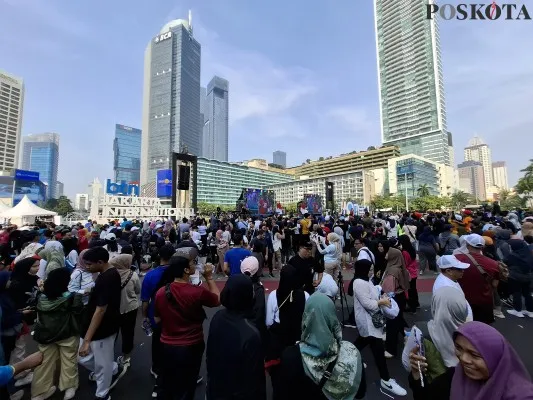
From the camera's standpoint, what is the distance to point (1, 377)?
1685 millimetres

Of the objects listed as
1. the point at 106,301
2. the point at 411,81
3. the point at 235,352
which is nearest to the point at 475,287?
the point at 235,352

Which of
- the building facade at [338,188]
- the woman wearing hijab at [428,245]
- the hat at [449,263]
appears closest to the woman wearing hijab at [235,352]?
the hat at [449,263]

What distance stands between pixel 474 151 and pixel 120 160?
243 metres

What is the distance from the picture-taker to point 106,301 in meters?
2.95

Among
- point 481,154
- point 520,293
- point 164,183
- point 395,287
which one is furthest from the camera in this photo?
point 481,154

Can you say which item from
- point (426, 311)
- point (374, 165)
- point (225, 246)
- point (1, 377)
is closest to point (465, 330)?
point (1, 377)

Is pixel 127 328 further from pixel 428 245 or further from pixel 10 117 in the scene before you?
pixel 10 117

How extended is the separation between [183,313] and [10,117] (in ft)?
389

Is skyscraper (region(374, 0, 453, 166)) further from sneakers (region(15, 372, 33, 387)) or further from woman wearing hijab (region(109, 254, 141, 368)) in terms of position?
sneakers (region(15, 372, 33, 387))

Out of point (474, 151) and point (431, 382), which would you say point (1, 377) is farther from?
point (474, 151)

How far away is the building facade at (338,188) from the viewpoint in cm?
10206

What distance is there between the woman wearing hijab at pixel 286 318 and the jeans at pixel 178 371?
841 millimetres

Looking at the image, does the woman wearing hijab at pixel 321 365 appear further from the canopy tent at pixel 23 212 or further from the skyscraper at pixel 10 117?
the skyscraper at pixel 10 117

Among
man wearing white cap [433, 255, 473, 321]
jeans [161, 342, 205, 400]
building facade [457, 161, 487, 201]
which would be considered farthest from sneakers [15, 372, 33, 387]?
building facade [457, 161, 487, 201]
